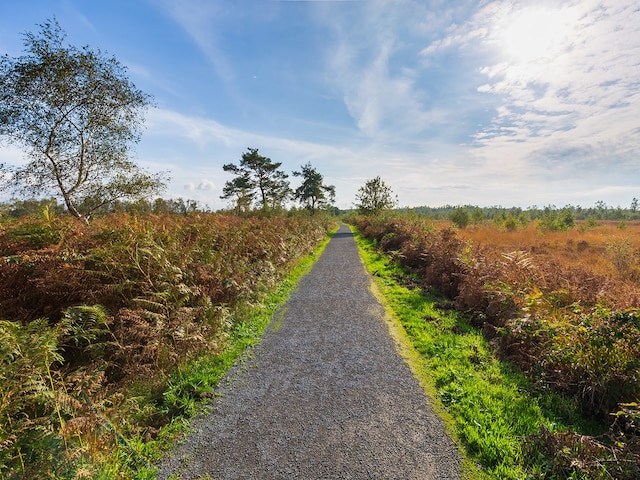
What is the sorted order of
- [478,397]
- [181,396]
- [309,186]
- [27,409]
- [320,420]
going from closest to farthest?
1. [27,409]
2. [320,420]
3. [478,397]
4. [181,396]
5. [309,186]

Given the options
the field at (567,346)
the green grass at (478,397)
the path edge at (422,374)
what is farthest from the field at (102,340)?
the field at (567,346)

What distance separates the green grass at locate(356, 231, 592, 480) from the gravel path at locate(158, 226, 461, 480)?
0.24 meters

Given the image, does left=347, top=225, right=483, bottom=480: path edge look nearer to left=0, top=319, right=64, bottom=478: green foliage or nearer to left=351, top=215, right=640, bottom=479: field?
left=351, top=215, right=640, bottom=479: field

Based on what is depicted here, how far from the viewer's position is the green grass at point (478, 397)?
278 centimetres

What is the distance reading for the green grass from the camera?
2.78m

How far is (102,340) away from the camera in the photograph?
3.85 meters

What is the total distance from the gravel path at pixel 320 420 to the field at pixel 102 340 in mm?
524

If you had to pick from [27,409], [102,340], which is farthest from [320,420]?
[102,340]

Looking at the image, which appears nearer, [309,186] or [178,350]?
[178,350]

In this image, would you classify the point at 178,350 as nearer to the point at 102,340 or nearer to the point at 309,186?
the point at 102,340

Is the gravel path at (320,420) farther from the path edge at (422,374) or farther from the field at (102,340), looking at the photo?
the field at (102,340)

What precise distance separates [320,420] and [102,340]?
3.31 m

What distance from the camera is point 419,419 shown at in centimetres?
332

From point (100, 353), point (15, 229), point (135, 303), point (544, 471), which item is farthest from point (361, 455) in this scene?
point (15, 229)
